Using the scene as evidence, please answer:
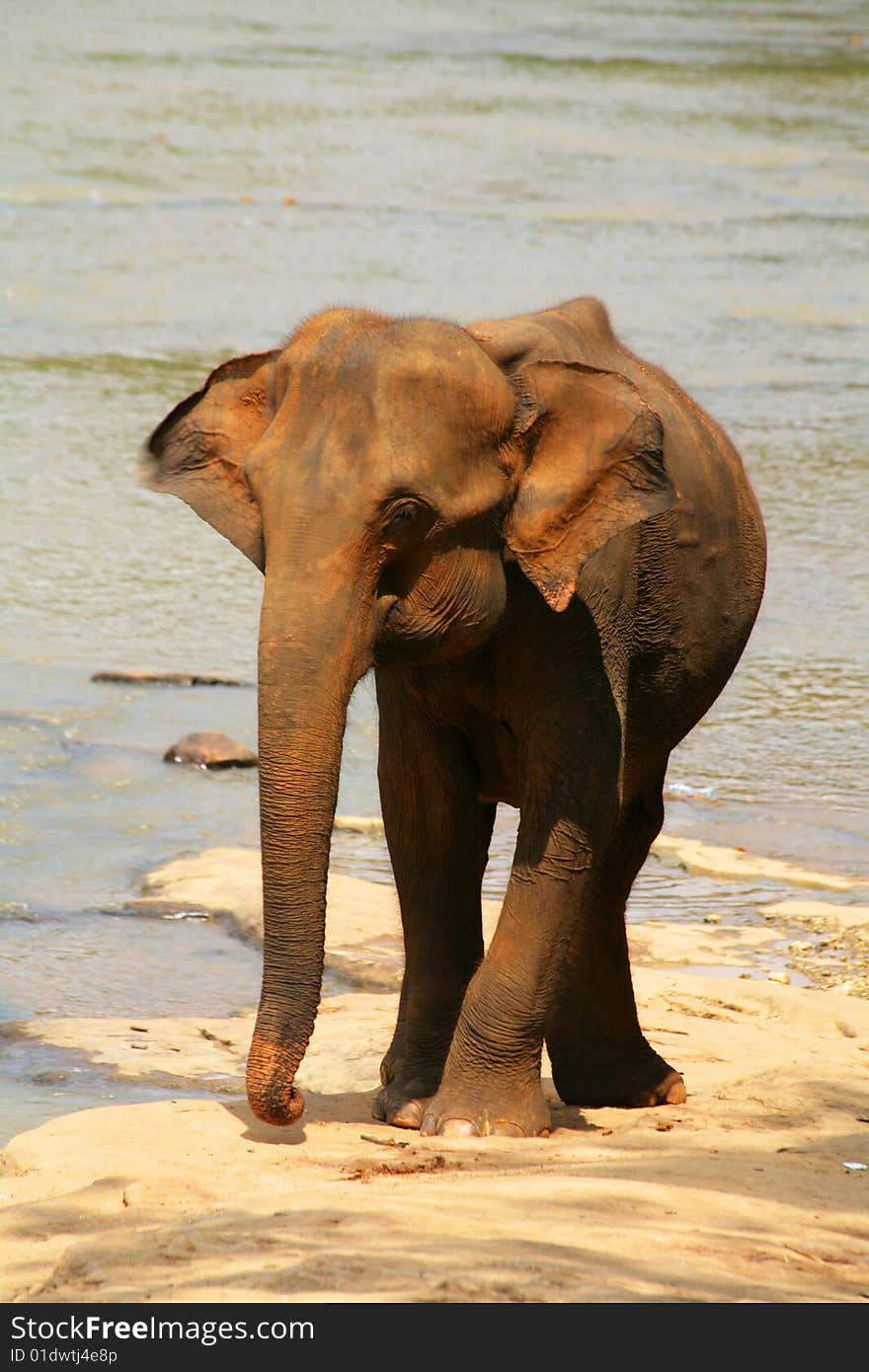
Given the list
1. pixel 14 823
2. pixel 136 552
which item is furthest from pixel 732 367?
pixel 14 823

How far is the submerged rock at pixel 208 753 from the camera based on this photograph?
31.0ft

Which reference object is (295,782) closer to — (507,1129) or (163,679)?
(507,1129)

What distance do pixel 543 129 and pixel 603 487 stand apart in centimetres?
2396

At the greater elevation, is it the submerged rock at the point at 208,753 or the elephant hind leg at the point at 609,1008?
the elephant hind leg at the point at 609,1008

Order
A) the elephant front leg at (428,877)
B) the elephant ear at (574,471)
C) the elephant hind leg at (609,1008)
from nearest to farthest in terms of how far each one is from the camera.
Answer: the elephant ear at (574,471)
the elephant front leg at (428,877)
the elephant hind leg at (609,1008)

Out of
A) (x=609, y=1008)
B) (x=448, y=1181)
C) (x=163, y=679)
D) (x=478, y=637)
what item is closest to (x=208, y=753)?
(x=163, y=679)

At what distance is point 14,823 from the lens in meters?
8.63

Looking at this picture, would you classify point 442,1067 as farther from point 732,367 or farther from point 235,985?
point 732,367

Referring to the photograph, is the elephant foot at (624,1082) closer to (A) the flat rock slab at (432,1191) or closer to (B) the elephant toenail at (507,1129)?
(A) the flat rock slab at (432,1191)

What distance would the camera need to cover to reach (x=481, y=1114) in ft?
18.6

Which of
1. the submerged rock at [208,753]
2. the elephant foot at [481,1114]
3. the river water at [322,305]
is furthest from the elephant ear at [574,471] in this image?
the submerged rock at [208,753]

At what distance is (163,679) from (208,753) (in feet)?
3.84

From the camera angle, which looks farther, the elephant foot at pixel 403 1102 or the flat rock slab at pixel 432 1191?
the elephant foot at pixel 403 1102

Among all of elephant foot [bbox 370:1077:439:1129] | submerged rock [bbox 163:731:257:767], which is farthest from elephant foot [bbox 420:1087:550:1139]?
submerged rock [bbox 163:731:257:767]
